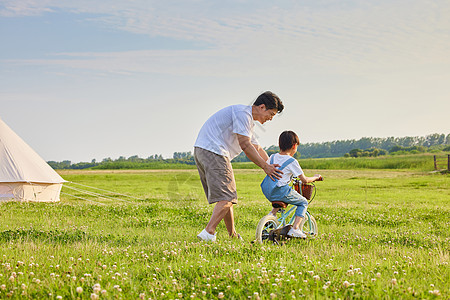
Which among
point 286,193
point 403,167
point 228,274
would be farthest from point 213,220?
point 403,167

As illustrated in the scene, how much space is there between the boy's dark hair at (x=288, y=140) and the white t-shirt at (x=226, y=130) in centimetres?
62

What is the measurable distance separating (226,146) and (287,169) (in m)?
1.17

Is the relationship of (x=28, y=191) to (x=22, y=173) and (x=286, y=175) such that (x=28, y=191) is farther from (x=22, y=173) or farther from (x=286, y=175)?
(x=286, y=175)

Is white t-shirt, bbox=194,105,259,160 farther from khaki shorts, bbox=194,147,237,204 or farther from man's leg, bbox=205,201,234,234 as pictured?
man's leg, bbox=205,201,234,234

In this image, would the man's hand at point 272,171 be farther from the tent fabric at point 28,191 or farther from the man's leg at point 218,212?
the tent fabric at point 28,191

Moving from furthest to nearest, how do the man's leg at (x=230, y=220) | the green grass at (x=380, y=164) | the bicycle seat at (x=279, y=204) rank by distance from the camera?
the green grass at (x=380, y=164)
the man's leg at (x=230, y=220)
the bicycle seat at (x=279, y=204)

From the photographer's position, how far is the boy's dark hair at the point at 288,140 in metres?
7.51

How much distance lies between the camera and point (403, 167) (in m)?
52.3

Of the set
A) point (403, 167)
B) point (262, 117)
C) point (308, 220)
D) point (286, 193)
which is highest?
point (262, 117)

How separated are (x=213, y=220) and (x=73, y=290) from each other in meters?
3.25

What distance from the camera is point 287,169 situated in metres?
7.47

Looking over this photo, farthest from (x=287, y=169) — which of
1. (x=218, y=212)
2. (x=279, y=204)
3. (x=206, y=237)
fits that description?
(x=206, y=237)

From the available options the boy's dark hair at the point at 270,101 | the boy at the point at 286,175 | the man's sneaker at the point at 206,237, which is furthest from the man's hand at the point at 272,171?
the man's sneaker at the point at 206,237

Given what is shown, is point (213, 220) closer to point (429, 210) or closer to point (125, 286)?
point (125, 286)
